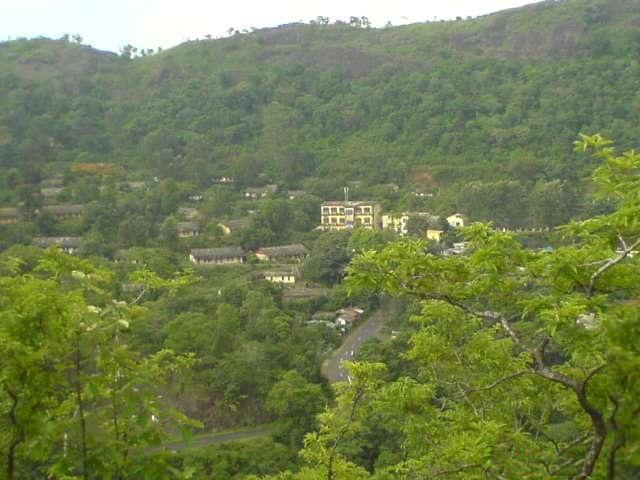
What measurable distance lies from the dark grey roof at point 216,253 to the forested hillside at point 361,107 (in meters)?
5.46

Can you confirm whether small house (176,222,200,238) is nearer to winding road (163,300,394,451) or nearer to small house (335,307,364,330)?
small house (335,307,364,330)

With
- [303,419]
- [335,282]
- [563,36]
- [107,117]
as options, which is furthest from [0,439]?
[563,36]

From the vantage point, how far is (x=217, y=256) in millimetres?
18250

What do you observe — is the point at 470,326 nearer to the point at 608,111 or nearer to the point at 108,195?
the point at 108,195

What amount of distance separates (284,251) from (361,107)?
42.0ft

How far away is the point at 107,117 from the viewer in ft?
102

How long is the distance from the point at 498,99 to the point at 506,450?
26611mm

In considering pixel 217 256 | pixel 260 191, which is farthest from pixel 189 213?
pixel 217 256

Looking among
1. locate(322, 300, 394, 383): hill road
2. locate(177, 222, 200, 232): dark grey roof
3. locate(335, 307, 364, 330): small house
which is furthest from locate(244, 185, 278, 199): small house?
locate(322, 300, 394, 383): hill road

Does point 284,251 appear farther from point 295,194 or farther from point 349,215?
point 295,194

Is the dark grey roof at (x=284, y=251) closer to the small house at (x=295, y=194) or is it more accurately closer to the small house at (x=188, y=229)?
the small house at (x=188, y=229)

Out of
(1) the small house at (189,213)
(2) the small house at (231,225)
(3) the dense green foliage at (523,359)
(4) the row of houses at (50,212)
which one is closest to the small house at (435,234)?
(2) the small house at (231,225)

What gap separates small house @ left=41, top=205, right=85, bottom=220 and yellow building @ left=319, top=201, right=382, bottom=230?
641 centimetres

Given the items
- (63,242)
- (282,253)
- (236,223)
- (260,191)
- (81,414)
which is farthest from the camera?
(260,191)
